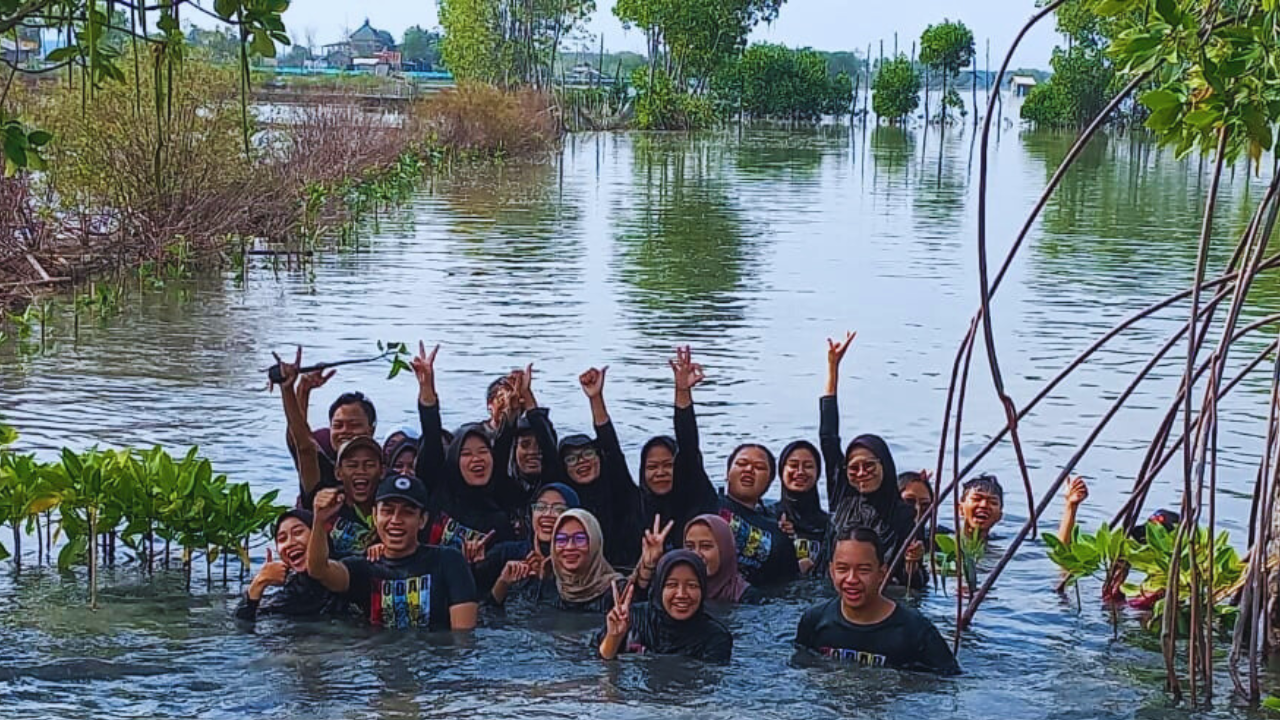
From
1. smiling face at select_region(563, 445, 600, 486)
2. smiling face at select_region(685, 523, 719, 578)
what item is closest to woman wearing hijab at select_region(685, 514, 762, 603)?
smiling face at select_region(685, 523, 719, 578)

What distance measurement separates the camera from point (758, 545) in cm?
889

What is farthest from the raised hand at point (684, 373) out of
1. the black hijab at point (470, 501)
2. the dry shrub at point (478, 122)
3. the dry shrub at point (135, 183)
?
the dry shrub at point (478, 122)

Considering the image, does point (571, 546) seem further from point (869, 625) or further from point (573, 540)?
point (869, 625)

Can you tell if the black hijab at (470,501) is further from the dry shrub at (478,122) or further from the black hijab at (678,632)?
the dry shrub at (478,122)

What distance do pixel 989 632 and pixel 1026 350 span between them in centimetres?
839

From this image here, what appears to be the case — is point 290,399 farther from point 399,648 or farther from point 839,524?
point 839,524

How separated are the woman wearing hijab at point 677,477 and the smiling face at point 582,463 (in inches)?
11.6

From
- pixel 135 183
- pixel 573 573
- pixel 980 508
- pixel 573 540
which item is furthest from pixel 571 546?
pixel 135 183

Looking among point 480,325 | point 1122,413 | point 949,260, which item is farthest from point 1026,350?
point 949,260

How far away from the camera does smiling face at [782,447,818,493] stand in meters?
9.02

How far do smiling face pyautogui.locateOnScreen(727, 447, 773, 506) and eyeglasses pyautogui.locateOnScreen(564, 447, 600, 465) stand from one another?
732 mm

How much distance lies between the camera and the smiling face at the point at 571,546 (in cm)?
778

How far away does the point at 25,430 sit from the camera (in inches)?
486

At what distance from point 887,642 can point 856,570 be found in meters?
0.40
